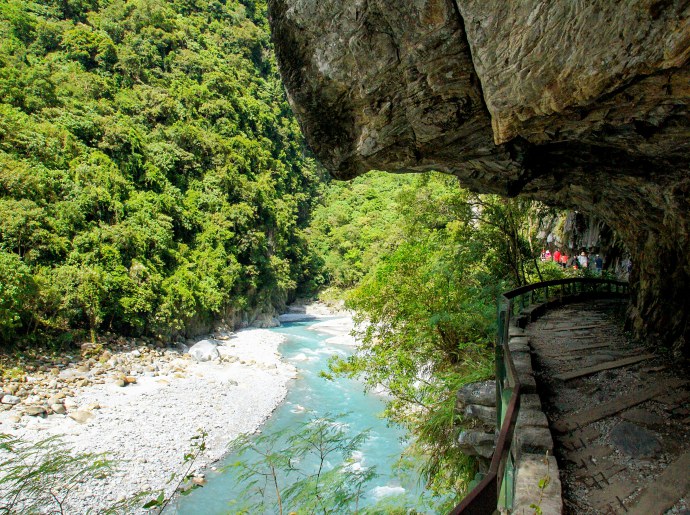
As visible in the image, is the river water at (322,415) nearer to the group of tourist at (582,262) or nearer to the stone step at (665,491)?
the stone step at (665,491)

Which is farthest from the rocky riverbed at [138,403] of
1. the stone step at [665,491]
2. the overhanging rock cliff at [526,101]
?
the stone step at [665,491]

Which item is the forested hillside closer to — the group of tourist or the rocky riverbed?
the rocky riverbed

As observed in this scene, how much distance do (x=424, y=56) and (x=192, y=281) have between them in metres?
27.4

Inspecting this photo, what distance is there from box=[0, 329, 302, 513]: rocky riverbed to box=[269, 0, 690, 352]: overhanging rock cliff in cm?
1087

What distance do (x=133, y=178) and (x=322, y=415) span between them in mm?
23178

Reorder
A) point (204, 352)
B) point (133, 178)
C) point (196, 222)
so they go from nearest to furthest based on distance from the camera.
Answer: point (204, 352), point (133, 178), point (196, 222)

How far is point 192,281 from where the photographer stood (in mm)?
29375

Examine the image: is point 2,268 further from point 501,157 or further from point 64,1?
point 64,1

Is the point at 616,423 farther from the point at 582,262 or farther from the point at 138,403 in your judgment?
the point at 138,403

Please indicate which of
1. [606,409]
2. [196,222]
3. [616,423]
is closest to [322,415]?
[606,409]

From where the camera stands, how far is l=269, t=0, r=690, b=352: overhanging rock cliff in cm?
324

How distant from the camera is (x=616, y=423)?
154 inches

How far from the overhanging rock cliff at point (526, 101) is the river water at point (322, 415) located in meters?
Answer: 4.42

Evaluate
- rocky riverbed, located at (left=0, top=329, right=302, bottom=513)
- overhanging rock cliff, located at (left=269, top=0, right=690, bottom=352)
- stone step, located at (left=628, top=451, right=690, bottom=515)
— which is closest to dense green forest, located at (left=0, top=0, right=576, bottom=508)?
rocky riverbed, located at (left=0, top=329, right=302, bottom=513)
